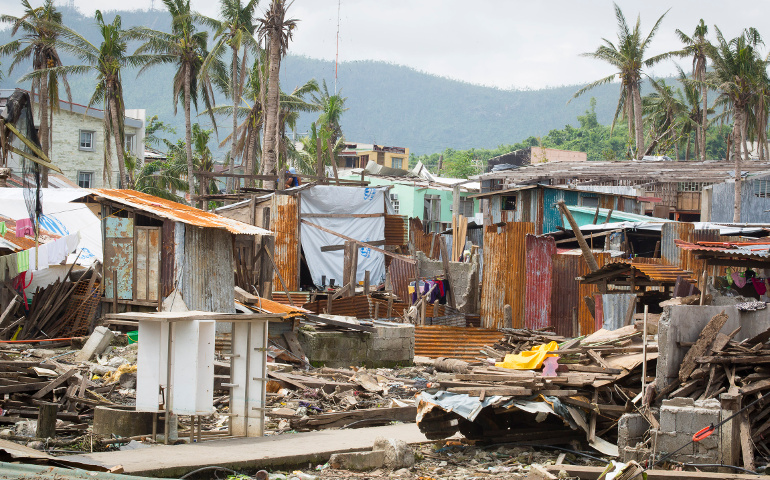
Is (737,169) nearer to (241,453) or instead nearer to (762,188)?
(762,188)

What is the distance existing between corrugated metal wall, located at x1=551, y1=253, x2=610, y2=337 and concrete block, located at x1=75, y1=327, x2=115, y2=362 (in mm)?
8879

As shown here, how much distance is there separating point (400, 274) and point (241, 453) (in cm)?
1372

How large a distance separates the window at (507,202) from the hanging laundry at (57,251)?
16961 mm

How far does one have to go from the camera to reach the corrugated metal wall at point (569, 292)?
15.7m

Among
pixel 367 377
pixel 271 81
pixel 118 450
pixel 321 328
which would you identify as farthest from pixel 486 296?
pixel 271 81

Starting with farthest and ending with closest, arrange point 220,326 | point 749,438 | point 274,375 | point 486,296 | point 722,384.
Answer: point 486,296 → point 220,326 → point 274,375 → point 722,384 → point 749,438

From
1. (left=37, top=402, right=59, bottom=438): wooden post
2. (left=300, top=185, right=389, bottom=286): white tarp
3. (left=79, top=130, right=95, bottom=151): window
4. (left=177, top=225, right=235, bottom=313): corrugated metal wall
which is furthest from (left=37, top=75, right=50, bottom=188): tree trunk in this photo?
(left=37, top=402, right=59, bottom=438): wooden post

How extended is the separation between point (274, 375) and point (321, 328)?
2.89 meters

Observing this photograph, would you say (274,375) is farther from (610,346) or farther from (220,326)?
(610,346)

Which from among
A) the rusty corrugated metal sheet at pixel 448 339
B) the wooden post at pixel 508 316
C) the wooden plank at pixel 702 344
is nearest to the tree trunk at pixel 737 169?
the wooden post at pixel 508 316

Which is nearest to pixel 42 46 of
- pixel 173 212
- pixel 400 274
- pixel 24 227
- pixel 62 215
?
pixel 62 215

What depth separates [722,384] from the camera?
340 inches

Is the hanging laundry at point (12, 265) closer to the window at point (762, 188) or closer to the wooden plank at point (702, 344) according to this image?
the wooden plank at point (702, 344)

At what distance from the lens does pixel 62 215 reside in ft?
82.6
